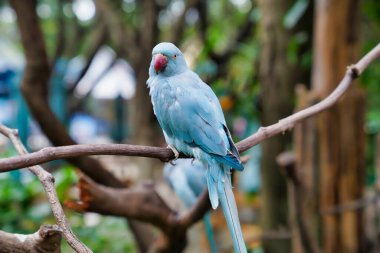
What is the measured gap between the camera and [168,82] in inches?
56.0

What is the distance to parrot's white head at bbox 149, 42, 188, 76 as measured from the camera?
4.58 ft

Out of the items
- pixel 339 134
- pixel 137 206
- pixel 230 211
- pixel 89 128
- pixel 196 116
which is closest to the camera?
pixel 230 211

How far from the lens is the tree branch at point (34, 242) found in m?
0.88

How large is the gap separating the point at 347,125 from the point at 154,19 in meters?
1.50

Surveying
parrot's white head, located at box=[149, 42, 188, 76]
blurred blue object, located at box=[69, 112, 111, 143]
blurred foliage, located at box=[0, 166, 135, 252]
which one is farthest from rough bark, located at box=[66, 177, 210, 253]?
blurred blue object, located at box=[69, 112, 111, 143]

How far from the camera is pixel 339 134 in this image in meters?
2.38

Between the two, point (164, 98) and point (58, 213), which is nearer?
point (58, 213)

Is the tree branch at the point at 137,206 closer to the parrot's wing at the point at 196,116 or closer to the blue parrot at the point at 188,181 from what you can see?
the parrot's wing at the point at 196,116

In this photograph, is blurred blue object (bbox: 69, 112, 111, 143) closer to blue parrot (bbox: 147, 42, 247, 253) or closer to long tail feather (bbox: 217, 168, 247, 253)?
blue parrot (bbox: 147, 42, 247, 253)

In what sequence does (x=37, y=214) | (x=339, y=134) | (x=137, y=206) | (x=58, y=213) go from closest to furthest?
(x=58, y=213) < (x=137, y=206) < (x=339, y=134) < (x=37, y=214)

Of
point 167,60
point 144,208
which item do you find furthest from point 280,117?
point 167,60

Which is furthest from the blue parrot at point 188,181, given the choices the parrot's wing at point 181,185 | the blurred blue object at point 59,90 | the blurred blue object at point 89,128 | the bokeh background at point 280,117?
the blurred blue object at point 89,128

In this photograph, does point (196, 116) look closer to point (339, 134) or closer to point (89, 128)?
point (339, 134)

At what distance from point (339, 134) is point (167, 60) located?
1203mm
